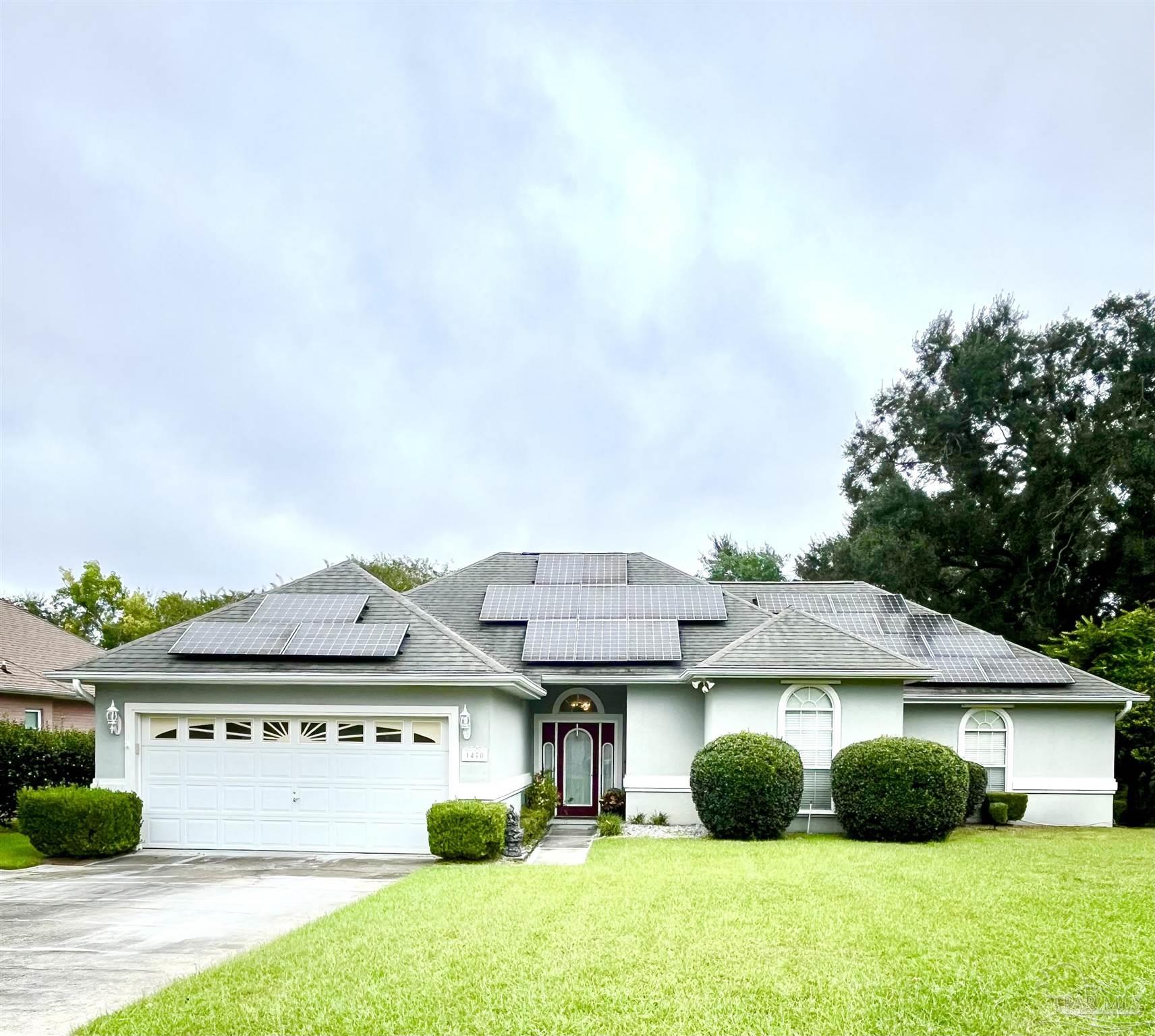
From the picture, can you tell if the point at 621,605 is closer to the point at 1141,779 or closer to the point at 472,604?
the point at 472,604

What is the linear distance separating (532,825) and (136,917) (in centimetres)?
756

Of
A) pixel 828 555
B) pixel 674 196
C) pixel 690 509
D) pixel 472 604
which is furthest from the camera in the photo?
pixel 690 509

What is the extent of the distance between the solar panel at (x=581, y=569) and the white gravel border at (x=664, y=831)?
6.76m

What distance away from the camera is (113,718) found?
50.1ft

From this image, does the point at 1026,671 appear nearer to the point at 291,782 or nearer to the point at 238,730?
the point at 291,782

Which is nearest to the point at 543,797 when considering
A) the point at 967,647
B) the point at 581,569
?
the point at 581,569

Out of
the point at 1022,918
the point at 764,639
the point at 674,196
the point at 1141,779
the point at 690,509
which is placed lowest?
the point at 1141,779

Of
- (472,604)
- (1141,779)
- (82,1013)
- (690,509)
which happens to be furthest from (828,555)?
(82,1013)

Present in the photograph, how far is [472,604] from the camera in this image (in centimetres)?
2236

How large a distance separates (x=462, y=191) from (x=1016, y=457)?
24.1m

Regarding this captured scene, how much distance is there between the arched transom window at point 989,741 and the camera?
64.2 feet

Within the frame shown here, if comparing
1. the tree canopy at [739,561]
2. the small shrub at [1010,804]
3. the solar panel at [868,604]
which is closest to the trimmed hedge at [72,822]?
the small shrub at [1010,804]

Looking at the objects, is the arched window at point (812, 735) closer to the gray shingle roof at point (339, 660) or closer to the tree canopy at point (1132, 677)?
the gray shingle roof at point (339, 660)

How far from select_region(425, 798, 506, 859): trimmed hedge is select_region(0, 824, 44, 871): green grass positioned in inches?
228
